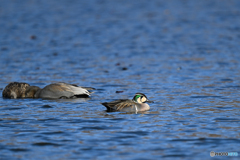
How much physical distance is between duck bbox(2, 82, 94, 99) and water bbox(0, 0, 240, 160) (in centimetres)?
32

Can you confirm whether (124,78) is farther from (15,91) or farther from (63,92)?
(15,91)

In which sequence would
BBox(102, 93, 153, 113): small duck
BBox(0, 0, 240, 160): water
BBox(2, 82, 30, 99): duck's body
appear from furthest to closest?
BBox(2, 82, 30, 99): duck's body
BBox(102, 93, 153, 113): small duck
BBox(0, 0, 240, 160): water

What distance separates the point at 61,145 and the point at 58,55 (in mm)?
12381

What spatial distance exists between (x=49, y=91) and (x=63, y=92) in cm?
39

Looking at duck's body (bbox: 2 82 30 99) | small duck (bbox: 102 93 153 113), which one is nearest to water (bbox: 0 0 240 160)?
small duck (bbox: 102 93 153 113)

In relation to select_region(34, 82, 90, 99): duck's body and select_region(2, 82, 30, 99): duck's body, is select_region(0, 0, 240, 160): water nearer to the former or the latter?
select_region(34, 82, 90, 99): duck's body

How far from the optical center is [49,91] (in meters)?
12.4

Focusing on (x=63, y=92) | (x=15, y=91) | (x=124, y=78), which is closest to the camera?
(x=63, y=92)

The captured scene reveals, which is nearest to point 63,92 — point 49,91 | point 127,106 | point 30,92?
point 49,91

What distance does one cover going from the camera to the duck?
485 inches

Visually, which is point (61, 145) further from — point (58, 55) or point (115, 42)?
point (115, 42)

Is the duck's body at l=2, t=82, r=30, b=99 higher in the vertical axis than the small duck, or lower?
higher

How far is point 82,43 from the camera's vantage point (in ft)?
76.0

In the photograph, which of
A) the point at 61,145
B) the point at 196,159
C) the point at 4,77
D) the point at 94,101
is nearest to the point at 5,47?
the point at 4,77
